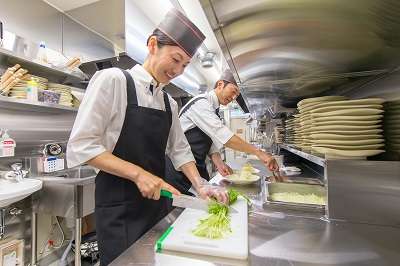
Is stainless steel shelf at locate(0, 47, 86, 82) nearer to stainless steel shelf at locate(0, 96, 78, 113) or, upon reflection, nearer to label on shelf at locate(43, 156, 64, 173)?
stainless steel shelf at locate(0, 96, 78, 113)

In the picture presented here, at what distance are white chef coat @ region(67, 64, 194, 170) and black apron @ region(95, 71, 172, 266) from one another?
4 centimetres

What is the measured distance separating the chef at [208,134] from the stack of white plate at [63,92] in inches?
50.0

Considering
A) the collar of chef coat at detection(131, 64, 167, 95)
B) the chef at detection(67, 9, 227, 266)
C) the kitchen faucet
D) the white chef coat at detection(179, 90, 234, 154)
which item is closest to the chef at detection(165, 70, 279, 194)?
the white chef coat at detection(179, 90, 234, 154)

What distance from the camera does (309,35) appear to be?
747 mm

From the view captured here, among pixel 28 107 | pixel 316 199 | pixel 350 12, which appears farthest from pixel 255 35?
pixel 28 107

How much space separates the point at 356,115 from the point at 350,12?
16.8 inches

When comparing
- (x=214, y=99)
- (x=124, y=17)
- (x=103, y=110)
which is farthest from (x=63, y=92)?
(x=103, y=110)

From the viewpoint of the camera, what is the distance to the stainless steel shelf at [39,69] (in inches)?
67.8

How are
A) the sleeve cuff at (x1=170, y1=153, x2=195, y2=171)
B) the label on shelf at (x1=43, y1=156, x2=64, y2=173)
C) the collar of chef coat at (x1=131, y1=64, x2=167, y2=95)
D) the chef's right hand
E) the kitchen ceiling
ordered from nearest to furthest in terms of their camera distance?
the kitchen ceiling
the chef's right hand
the collar of chef coat at (x1=131, y1=64, x2=167, y2=95)
the sleeve cuff at (x1=170, y1=153, x2=195, y2=171)
the label on shelf at (x1=43, y1=156, x2=64, y2=173)

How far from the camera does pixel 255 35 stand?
0.76m

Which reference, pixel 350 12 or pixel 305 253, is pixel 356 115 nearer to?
pixel 350 12

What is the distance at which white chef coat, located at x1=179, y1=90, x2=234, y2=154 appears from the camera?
5.34ft

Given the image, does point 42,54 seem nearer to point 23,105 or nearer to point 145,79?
point 23,105

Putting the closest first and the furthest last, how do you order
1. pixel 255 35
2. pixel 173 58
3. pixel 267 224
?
1. pixel 255 35
2. pixel 267 224
3. pixel 173 58
